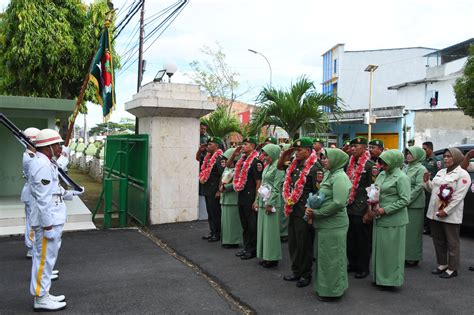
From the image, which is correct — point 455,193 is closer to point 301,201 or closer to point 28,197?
point 301,201

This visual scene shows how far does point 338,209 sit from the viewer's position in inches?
193

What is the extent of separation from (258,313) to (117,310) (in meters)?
1.47

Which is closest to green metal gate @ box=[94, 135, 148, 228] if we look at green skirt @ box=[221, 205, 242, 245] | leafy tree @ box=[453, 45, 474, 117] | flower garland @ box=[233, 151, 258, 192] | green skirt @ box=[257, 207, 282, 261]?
green skirt @ box=[221, 205, 242, 245]

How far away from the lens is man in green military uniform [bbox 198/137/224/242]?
307 inches

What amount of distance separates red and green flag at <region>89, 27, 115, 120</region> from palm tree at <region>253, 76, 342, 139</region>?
363 cm

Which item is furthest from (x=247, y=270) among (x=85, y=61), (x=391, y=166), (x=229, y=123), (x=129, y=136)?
(x=85, y=61)

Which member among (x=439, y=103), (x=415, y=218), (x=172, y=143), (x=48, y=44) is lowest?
(x=415, y=218)

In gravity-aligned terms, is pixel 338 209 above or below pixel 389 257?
above

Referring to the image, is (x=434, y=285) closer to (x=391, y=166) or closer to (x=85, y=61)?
(x=391, y=166)

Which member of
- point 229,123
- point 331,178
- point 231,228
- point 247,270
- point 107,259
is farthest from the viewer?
point 229,123

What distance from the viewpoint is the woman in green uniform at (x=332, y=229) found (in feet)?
16.1

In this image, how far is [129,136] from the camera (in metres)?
9.98

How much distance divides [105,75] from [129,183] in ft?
8.19

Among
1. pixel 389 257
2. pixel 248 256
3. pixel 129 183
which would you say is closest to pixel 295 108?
pixel 129 183
